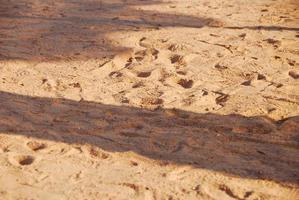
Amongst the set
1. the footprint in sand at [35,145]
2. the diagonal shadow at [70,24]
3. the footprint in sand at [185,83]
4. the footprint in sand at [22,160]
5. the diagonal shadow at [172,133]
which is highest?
the diagonal shadow at [70,24]

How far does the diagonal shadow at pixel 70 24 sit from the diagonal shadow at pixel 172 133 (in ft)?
4.41

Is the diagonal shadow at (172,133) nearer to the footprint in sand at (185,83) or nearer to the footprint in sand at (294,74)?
the footprint in sand at (185,83)

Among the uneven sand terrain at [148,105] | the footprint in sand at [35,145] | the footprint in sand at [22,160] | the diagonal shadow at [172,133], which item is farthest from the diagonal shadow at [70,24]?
the footprint in sand at [22,160]

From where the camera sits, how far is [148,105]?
415 centimetres

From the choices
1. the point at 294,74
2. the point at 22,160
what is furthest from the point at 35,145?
the point at 294,74

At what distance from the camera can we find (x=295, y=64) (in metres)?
5.09

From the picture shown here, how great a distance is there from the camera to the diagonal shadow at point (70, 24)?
546cm

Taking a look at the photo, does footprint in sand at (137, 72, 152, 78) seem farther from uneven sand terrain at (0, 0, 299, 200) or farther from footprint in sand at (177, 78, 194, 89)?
footprint in sand at (177, 78, 194, 89)

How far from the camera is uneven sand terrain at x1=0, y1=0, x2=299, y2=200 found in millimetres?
3029

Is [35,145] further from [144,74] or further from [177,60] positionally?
[177,60]

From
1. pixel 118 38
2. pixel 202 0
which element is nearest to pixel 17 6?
pixel 118 38

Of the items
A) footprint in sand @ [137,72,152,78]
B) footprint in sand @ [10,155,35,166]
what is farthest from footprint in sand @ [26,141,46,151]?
footprint in sand @ [137,72,152,78]

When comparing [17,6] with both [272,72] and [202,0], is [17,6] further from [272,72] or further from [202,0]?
[272,72]

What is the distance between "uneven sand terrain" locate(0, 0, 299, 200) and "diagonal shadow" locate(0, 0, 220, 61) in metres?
0.02
